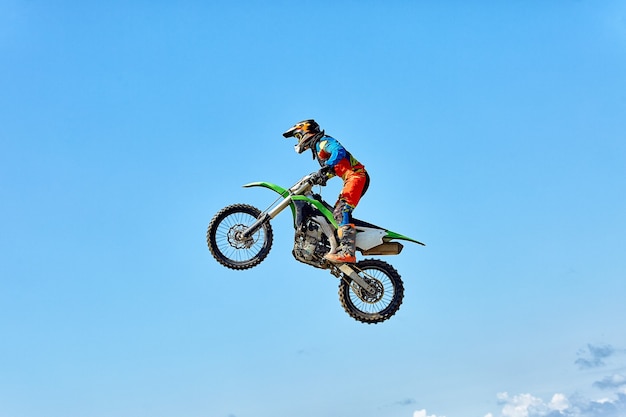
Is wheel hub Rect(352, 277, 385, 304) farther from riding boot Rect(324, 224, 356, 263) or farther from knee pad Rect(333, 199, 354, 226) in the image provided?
knee pad Rect(333, 199, 354, 226)

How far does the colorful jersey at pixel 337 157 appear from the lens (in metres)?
20.6

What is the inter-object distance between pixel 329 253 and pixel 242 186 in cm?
309

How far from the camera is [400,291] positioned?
67.1ft

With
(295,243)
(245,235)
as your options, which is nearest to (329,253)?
(295,243)

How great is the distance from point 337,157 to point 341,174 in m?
0.44

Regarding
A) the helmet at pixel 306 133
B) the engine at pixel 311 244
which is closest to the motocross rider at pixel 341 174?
the helmet at pixel 306 133

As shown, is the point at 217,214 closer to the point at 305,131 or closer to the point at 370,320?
the point at 305,131

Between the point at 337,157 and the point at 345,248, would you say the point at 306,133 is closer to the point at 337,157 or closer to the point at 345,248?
the point at 337,157

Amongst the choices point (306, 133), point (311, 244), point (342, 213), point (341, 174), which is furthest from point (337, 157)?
point (311, 244)

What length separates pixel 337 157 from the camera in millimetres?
20547

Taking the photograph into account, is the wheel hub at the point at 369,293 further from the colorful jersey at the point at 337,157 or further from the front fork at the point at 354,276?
the colorful jersey at the point at 337,157

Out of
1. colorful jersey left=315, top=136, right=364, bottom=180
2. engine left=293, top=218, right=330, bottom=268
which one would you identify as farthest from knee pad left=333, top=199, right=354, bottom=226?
colorful jersey left=315, top=136, right=364, bottom=180

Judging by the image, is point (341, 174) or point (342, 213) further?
point (341, 174)

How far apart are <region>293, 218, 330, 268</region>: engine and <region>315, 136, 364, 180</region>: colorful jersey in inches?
55.1
